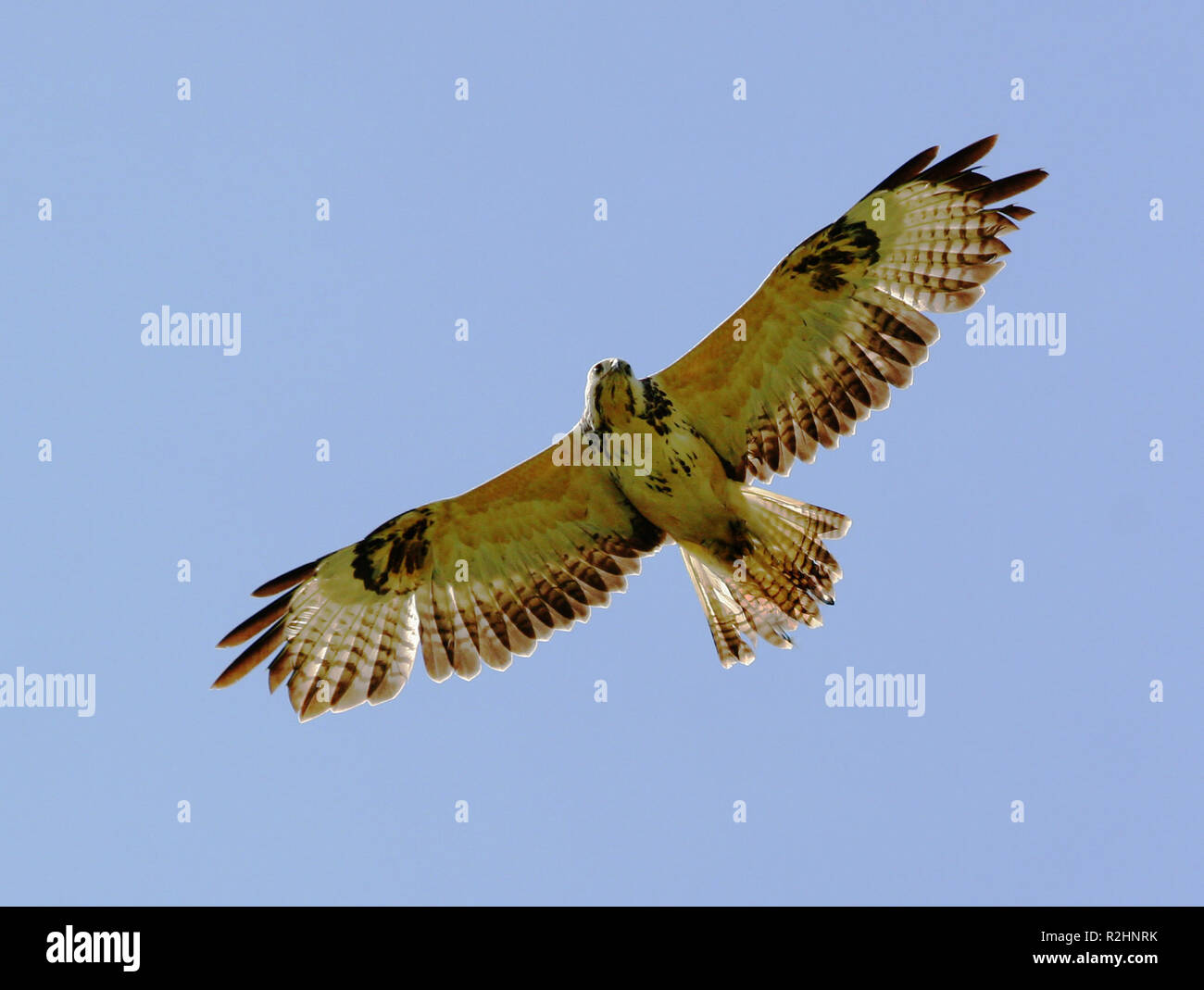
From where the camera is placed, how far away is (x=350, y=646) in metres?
9.96

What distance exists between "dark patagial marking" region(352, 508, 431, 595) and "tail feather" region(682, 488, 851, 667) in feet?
6.10

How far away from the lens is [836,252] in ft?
31.3

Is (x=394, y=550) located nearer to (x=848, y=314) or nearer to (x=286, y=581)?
(x=286, y=581)

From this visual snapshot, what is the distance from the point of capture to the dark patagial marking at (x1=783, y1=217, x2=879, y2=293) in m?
9.51

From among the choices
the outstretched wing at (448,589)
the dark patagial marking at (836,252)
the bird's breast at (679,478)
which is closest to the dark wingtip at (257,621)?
the outstretched wing at (448,589)

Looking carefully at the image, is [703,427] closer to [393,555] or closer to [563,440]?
[563,440]

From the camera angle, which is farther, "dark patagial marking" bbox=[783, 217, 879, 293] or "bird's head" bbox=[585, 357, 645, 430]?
"dark patagial marking" bbox=[783, 217, 879, 293]

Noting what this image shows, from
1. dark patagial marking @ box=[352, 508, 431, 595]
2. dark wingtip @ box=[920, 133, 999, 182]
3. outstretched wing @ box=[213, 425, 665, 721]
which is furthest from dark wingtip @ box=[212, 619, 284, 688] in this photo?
dark wingtip @ box=[920, 133, 999, 182]

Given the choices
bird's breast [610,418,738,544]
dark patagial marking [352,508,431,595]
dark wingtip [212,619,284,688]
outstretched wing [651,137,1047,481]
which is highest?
outstretched wing [651,137,1047,481]

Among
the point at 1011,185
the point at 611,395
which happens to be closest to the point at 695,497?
the point at 611,395

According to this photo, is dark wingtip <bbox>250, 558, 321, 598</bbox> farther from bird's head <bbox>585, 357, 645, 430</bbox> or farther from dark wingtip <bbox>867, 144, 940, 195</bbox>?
dark wingtip <bbox>867, 144, 940, 195</bbox>

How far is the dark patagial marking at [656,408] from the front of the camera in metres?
9.36

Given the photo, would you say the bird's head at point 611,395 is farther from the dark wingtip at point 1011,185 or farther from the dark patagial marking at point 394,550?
the dark wingtip at point 1011,185

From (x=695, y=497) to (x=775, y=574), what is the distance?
2.55ft
